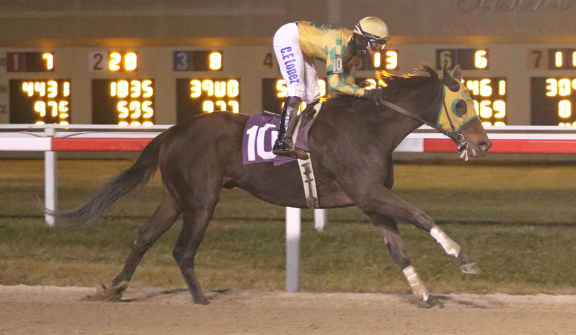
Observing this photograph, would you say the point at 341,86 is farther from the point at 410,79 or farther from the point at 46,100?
the point at 46,100

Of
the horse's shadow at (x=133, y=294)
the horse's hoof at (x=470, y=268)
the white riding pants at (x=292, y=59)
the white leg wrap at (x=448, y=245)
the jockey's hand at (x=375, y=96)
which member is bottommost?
the horse's shadow at (x=133, y=294)

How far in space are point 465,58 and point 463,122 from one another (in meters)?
10.3

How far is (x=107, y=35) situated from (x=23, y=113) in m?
2.01

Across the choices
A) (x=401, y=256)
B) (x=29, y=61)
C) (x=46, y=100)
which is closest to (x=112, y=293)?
(x=401, y=256)

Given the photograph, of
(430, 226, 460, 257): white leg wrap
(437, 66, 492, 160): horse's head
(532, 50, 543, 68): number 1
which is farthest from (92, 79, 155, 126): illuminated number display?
(430, 226, 460, 257): white leg wrap

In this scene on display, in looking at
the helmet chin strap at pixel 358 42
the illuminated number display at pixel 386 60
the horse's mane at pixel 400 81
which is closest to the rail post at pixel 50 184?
the horse's mane at pixel 400 81

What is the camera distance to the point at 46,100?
14.4 m

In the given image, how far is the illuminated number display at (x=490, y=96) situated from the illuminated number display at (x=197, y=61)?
4.28 metres

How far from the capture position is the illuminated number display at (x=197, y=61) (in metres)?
14.6

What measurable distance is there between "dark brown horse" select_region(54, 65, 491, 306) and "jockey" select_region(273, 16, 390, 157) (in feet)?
0.45

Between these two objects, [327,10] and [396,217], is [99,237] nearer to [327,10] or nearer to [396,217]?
[396,217]

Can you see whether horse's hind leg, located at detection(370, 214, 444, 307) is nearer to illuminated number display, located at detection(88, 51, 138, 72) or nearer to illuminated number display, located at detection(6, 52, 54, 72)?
illuminated number display, located at detection(88, 51, 138, 72)

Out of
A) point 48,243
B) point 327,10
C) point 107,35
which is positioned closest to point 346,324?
point 48,243

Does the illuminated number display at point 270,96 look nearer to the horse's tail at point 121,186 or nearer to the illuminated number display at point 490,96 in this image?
the illuminated number display at point 490,96
